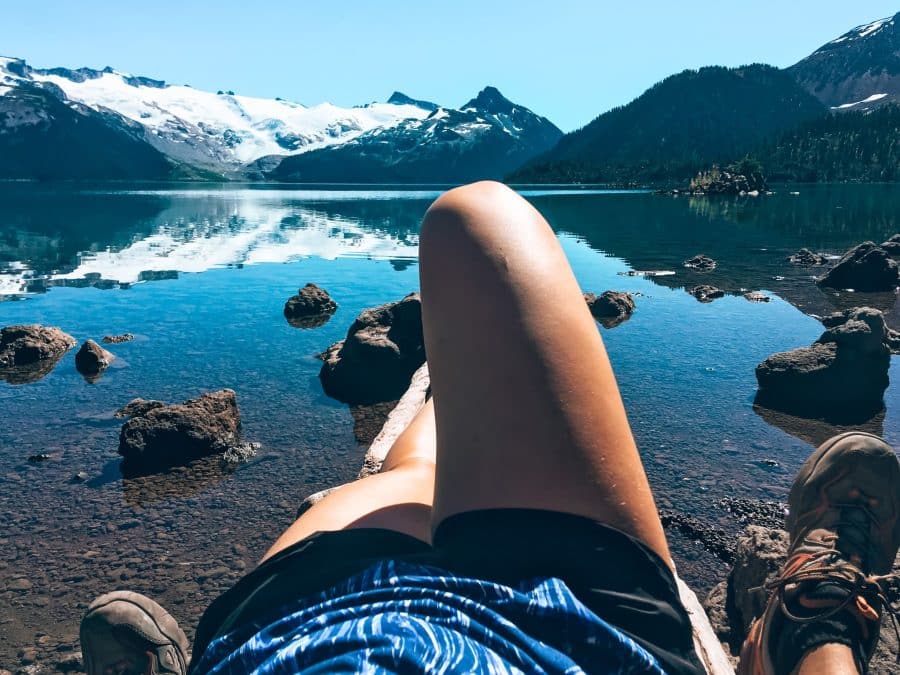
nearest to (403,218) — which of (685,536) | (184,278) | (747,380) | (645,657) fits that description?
(184,278)

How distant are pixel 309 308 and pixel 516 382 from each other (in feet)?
54.6

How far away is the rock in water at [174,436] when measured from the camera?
821 cm

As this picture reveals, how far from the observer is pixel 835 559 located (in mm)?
3508

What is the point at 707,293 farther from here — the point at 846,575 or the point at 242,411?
the point at 846,575

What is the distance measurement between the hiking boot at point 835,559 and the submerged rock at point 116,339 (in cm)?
1555

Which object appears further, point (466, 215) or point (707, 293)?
point (707, 293)

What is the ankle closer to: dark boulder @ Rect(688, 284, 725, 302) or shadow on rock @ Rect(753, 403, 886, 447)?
shadow on rock @ Rect(753, 403, 886, 447)

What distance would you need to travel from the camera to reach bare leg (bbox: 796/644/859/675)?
2516mm

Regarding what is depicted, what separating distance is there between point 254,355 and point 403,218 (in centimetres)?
4999

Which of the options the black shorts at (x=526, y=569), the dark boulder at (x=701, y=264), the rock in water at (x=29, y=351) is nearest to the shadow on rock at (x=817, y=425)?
the black shorts at (x=526, y=569)

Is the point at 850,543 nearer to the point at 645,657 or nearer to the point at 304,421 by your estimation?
the point at 645,657

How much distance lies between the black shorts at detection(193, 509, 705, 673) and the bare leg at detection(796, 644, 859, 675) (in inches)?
44.4

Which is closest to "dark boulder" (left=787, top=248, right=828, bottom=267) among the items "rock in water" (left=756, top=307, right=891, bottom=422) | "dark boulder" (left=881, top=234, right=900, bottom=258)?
"dark boulder" (left=881, top=234, right=900, bottom=258)

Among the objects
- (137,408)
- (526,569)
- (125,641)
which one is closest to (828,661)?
(526,569)
